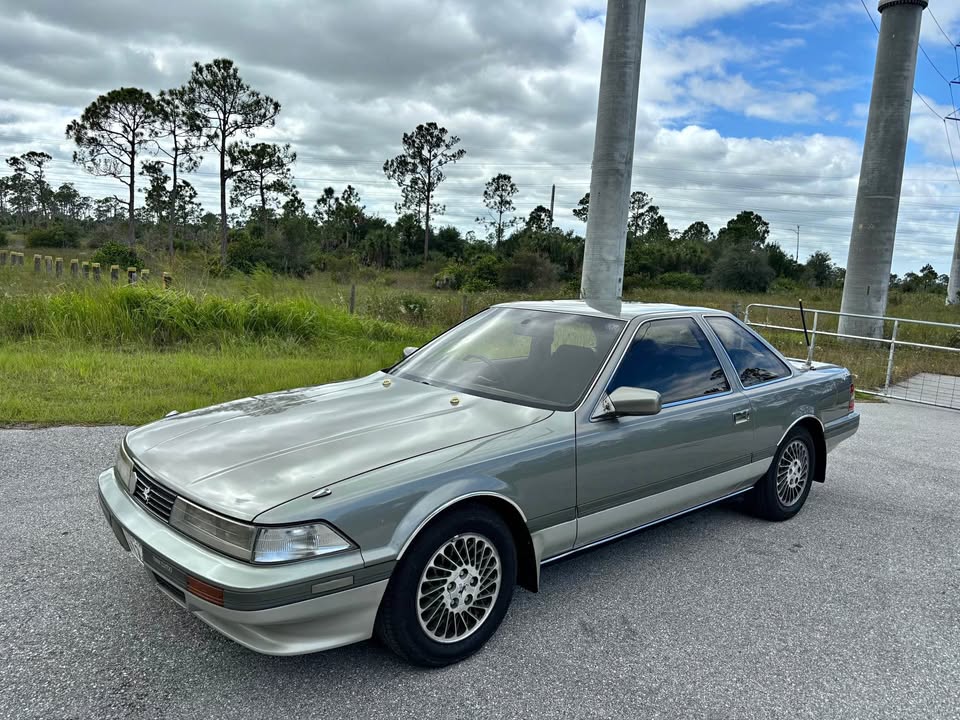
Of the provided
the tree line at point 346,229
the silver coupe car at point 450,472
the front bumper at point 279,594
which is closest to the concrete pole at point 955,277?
the tree line at point 346,229

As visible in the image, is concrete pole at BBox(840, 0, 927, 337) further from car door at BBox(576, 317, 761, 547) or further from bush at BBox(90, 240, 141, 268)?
bush at BBox(90, 240, 141, 268)

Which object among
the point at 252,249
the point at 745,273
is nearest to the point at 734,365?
the point at 252,249

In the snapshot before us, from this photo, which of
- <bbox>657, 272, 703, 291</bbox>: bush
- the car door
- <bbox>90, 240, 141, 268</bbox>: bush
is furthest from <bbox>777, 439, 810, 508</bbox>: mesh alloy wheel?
<bbox>657, 272, 703, 291</bbox>: bush

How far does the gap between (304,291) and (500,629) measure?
10.7 meters

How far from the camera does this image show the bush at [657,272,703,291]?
45500 mm

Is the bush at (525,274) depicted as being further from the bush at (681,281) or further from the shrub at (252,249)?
the shrub at (252,249)

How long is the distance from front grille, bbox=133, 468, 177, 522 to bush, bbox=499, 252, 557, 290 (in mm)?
40573

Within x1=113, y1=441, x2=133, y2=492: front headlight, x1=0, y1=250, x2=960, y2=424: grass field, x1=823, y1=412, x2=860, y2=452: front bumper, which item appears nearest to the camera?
x1=113, y1=441, x2=133, y2=492: front headlight

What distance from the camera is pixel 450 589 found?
9.18ft

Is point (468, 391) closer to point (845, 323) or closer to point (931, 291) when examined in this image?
point (845, 323)

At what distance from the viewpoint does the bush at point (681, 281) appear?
45.5 metres

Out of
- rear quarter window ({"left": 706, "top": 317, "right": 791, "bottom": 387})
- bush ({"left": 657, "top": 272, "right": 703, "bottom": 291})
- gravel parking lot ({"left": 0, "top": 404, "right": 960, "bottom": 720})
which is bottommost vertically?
gravel parking lot ({"left": 0, "top": 404, "right": 960, "bottom": 720})

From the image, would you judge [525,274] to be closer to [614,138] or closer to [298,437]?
[614,138]

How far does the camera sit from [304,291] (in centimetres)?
1292
